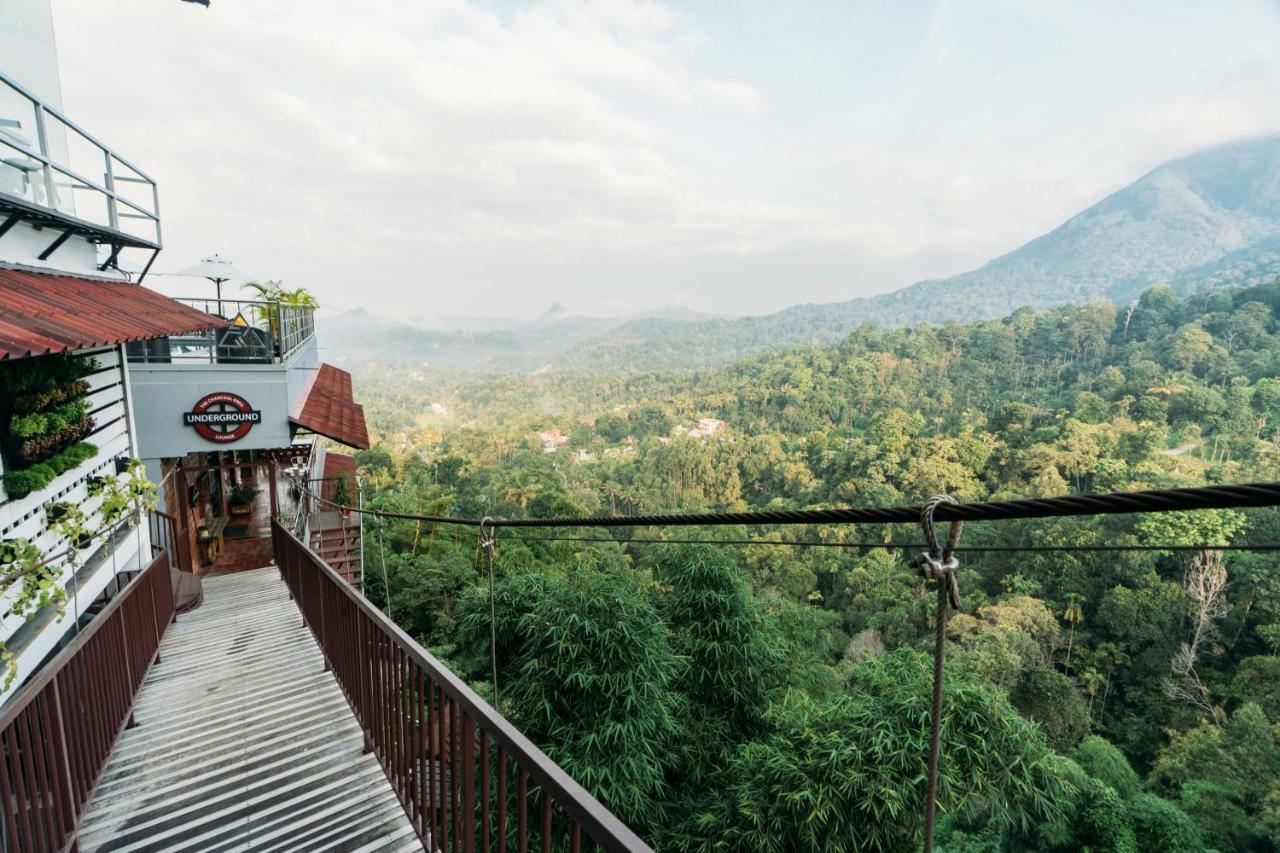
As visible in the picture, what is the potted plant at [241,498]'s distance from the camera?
1157 centimetres

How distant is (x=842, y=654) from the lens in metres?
23.7

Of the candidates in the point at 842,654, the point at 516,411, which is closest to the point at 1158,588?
the point at 842,654

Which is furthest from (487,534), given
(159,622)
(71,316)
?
(71,316)

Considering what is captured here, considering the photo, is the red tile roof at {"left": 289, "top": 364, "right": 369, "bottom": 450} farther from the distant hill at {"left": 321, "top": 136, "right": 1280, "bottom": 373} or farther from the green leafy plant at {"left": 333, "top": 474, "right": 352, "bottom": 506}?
the distant hill at {"left": 321, "top": 136, "right": 1280, "bottom": 373}

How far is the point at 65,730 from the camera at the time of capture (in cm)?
203

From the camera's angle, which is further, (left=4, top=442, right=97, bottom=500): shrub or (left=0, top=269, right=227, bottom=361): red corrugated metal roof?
(left=4, top=442, right=97, bottom=500): shrub

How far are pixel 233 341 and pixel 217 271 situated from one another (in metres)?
1.96

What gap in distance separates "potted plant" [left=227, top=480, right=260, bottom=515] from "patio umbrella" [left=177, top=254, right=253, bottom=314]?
15.2 feet

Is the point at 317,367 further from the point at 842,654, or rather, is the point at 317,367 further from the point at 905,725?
the point at 842,654

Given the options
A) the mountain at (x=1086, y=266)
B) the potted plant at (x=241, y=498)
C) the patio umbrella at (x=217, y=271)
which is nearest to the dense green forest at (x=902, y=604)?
the potted plant at (x=241, y=498)

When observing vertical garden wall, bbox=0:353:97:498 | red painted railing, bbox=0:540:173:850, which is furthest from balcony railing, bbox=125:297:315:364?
red painted railing, bbox=0:540:173:850

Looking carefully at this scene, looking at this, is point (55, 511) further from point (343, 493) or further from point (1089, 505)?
point (343, 493)

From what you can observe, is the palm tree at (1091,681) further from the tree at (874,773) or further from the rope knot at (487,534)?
the rope knot at (487,534)

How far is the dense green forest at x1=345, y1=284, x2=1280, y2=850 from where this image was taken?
23.3ft
